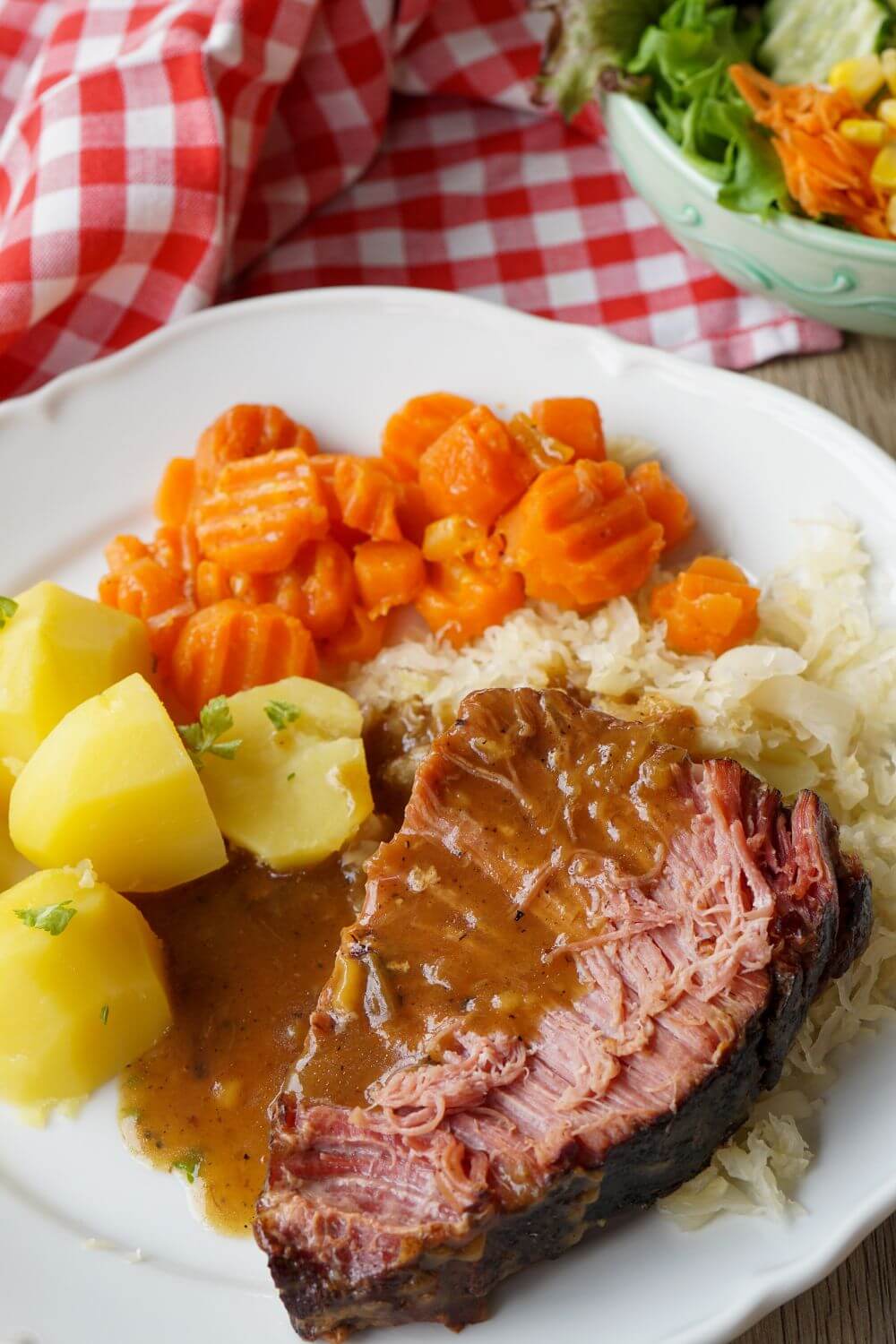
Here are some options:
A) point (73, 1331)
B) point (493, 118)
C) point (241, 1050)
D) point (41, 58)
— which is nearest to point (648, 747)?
point (241, 1050)

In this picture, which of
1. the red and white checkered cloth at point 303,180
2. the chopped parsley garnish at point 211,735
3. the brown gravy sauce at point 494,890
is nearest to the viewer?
the brown gravy sauce at point 494,890

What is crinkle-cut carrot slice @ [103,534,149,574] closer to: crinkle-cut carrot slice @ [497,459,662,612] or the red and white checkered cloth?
the red and white checkered cloth

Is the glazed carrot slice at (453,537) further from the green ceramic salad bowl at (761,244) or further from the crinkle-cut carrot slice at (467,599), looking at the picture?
the green ceramic salad bowl at (761,244)

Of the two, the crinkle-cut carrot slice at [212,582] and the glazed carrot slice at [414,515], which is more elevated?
the glazed carrot slice at [414,515]

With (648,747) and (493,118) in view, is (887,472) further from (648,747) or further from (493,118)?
(493,118)

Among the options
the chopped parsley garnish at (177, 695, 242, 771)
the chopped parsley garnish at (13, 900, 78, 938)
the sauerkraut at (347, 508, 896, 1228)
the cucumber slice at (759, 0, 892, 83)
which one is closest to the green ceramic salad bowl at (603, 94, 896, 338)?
the cucumber slice at (759, 0, 892, 83)

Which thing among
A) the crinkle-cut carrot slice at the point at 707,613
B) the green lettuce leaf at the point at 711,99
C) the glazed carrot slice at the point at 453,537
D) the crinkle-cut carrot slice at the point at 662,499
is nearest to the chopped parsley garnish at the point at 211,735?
the glazed carrot slice at the point at 453,537
